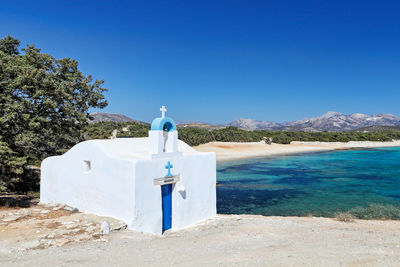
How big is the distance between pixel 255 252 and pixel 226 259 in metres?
0.99

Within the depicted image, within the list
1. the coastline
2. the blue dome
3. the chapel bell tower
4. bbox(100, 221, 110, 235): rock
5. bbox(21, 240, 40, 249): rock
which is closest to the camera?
bbox(21, 240, 40, 249): rock

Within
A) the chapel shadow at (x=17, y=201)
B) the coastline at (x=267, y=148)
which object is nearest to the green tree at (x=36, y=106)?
the chapel shadow at (x=17, y=201)

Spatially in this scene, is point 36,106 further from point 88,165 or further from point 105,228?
point 105,228

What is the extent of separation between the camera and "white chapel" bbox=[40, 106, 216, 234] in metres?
9.68

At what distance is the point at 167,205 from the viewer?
1073cm

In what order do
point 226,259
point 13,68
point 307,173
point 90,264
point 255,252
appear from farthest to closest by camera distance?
point 307,173 < point 13,68 < point 255,252 < point 226,259 < point 90,264

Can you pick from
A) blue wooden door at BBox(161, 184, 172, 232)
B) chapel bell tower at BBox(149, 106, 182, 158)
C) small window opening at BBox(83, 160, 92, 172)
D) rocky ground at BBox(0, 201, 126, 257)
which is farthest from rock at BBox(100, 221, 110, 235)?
small window opening at BBox(83, 160, 92, 172)

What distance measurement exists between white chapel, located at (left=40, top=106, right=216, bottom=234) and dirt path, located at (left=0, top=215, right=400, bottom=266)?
28.8 inches

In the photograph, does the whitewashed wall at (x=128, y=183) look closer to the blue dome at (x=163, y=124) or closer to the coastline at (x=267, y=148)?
the blue dome at (x=163, y=124)

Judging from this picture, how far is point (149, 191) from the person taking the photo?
32.4 ft

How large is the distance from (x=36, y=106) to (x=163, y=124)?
26.9ft

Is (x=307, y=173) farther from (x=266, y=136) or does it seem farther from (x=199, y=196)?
(x=266, y=136)

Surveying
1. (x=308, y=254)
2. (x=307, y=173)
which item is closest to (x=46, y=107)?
(x=308, y=254)

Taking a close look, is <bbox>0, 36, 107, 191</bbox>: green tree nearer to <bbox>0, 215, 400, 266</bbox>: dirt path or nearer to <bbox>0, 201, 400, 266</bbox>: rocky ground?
<bbox>0, 201, 400, 266</bbox>: rocky ground
